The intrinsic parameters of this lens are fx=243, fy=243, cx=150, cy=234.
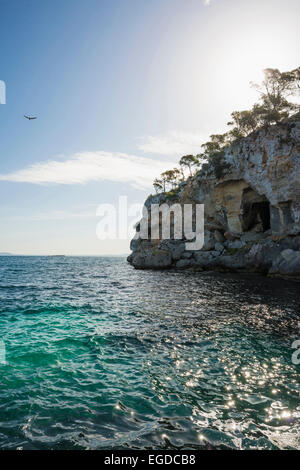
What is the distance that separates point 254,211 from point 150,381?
44844 mm

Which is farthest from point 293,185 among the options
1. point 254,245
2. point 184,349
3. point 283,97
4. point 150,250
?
point 184,349

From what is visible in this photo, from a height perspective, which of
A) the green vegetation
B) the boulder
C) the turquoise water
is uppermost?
the green vegetation

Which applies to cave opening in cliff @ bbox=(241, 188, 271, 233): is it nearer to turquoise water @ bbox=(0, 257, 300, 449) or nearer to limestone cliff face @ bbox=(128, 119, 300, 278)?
limestone cliff face @ bbox=(128, 119, 300, 278)

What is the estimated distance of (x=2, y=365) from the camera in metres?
8.49

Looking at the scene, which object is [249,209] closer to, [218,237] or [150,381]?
[218,237]

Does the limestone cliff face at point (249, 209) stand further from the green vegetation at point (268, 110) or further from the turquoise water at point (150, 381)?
the turquoise water at point (150, 381)

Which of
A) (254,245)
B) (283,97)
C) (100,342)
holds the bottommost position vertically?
(100,342)

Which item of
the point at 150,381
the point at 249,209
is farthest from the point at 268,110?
the point at 150,381

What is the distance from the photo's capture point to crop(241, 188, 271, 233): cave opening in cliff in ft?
141

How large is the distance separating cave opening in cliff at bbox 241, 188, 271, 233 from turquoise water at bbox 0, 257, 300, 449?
102 feet

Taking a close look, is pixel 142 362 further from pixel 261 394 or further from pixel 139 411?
pixel 261 394

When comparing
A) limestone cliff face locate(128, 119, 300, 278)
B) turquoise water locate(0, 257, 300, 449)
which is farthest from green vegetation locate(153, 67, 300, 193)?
turquoise water locate(0, 257, 300, 449)
